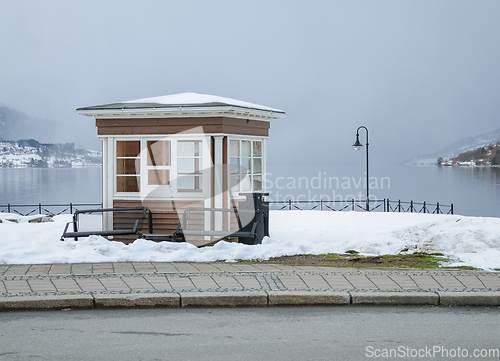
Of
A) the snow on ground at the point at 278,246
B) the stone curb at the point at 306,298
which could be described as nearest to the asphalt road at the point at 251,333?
the stone curb at the point at 306,298

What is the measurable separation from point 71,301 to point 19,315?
1.93ft

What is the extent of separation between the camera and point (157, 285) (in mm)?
7023

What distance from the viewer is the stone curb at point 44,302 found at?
246 inches

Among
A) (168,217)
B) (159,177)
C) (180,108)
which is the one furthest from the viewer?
(159,177)

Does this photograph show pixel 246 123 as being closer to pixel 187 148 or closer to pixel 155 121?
pixel 187 148

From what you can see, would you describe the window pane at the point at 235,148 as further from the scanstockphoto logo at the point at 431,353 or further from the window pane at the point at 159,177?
A: the scanstockphoto logo at the point at 431,353

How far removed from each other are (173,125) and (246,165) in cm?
208

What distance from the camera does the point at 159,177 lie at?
1302cm

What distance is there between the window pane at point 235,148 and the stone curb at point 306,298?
6.72 m

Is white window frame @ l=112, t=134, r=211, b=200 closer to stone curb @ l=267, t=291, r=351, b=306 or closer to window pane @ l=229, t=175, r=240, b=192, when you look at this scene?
window pane @ l=229, t=175, r=240, b=192

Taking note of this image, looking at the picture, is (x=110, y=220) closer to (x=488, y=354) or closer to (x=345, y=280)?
(x=345, y=280)

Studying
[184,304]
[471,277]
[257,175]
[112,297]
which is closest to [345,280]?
[471,277]

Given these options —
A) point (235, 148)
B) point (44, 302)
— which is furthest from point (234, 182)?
point (44, 302)

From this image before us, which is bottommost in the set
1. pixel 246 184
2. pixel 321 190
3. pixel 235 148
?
pixel 321 190
